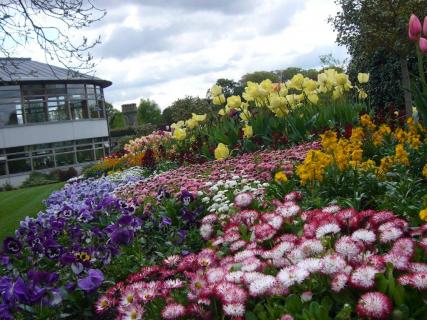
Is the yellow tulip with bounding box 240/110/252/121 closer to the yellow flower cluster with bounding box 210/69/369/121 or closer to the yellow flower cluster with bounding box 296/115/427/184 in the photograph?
the yellow flower cluster with bounding box 210/69/369/121

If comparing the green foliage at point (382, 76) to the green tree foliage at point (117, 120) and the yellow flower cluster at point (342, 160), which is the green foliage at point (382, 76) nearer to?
the yellow flower cluster at point (342, 160)

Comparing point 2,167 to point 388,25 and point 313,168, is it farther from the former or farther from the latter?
point 313,168

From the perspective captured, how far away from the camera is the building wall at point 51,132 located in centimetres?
3309

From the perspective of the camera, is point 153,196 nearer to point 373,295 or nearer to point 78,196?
point 78,196

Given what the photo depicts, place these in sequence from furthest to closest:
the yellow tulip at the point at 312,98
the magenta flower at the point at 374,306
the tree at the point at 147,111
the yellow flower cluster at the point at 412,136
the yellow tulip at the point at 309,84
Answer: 1. the tree at the point at 147,111
2. the yellow tulip at the point at 312,98
3. the yellow tulip at the point at 309,84
4. the yellow flower cluster at the point at 412,136
5. the magenta flower at the point at 374,306

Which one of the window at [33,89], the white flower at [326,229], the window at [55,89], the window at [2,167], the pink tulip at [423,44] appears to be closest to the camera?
the white flower at [326,229]

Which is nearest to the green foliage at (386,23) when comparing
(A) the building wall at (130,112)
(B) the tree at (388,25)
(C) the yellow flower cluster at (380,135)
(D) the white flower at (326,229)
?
(B) the tree at (388,25)

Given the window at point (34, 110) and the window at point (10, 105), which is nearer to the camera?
the window at point (10, 105)

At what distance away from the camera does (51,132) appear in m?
35.0

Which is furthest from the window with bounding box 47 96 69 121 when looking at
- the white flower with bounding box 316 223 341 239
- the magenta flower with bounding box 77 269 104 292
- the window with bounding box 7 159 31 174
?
the white flower with bounding box 316 223 341 239

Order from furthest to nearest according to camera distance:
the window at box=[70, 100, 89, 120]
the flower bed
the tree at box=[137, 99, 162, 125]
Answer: the tree at box=[137, 99, 162, 125]
the window at box=[70, 100, 89, 120]
the flower bed

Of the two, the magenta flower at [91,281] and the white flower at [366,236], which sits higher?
the white flower at [366,236]

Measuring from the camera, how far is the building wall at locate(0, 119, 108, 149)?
3309 cm

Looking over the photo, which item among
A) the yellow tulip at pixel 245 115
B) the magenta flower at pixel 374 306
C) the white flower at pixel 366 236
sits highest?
the yellow tulip at pixel 245 115
